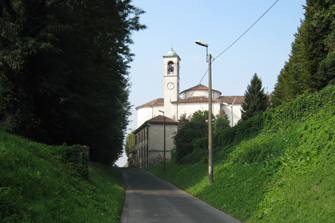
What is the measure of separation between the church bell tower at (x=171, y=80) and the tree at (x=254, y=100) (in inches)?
1241

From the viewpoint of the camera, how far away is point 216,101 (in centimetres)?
8344

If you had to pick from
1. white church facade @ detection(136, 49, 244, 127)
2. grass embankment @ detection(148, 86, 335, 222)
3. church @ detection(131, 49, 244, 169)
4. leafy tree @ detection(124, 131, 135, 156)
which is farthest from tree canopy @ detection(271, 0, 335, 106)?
leafy tree @ detection(124, 131, 135, 156)

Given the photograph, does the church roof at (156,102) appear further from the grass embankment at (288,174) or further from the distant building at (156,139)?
the grass embankment at (288,174)

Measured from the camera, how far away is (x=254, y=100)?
164 ft

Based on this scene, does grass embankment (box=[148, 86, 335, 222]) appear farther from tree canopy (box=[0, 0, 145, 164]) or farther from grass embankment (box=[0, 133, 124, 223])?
tree canopy (box=[0, 0, 145, 164])

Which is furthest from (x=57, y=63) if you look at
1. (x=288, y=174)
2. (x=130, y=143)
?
(x=130, y=143)

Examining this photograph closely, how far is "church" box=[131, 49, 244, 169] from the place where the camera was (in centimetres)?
6338

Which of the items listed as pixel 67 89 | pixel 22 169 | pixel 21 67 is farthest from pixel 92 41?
pixel 22 169

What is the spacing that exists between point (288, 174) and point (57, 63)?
42.2 feet

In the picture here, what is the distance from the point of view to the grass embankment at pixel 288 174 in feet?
26.9

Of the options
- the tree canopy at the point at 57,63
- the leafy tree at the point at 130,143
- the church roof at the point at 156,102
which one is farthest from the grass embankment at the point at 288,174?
the leafy tree at the point at 130,143

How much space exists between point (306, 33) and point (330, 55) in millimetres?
4981

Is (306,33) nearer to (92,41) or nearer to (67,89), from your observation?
(92,41)

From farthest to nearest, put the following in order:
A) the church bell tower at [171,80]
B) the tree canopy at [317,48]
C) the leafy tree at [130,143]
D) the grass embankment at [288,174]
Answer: the leafy tree at [130,143], the church bell tower at [171,80], the tree canopy at [317,48], the grass embankment at [288,174]
